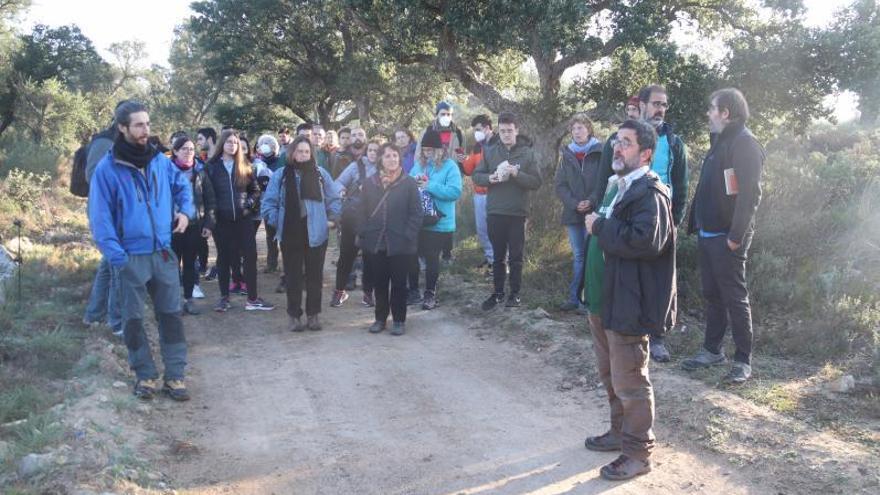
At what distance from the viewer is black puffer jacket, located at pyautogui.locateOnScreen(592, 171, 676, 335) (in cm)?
384

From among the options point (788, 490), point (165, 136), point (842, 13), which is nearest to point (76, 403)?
point (788, 490)

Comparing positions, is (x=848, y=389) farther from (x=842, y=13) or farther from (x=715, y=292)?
(x=842, y=13)

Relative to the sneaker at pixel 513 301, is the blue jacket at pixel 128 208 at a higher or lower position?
higher

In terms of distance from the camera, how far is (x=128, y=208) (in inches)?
199

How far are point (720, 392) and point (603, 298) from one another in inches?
69.9

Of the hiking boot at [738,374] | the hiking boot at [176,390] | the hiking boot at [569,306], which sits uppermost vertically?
the hiking boot at [569,306]

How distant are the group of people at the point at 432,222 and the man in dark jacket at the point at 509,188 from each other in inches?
0.7

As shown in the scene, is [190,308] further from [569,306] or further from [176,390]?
[569,306]

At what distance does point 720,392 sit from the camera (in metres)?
5.19

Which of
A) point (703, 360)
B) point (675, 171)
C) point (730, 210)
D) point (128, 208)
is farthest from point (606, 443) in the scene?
point (128, 208)

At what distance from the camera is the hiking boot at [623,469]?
160 inches

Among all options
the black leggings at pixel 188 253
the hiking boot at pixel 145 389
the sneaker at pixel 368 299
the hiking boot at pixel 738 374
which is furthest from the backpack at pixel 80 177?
the hiking boot at pixel 738 374

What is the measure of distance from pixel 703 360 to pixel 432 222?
3330mm

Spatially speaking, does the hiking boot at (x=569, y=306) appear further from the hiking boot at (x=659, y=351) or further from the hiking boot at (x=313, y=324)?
the hiking boot at (x=313, y=324)
